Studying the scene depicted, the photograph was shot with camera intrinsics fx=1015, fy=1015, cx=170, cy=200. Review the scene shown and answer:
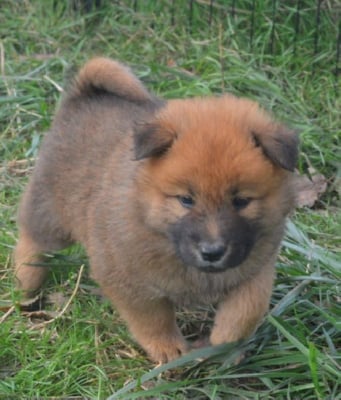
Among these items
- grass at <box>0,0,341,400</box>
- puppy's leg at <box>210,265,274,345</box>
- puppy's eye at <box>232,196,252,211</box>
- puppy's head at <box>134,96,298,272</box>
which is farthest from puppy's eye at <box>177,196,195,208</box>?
grass at <box>0,0,341,400</box>

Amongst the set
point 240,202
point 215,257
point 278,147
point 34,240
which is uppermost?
point 278,147

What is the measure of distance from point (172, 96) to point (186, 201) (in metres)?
2.92

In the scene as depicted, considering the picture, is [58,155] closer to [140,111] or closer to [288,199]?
[140,111]

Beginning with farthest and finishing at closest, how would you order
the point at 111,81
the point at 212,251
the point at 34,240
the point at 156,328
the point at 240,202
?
1. the point at 34,240
2. the point at 111,81
3. the point at 156,328
4. the point at 240,202
5. the point at 212,251

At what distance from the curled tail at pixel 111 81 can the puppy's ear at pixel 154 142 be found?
36.6 inches

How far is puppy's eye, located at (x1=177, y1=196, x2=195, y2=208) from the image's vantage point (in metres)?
3.69

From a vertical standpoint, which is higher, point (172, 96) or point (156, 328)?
point (156, 328)

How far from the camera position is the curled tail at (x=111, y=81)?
15.6 ft

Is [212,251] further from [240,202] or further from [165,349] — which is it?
[165,349]

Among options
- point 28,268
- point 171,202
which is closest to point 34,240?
point 28,268

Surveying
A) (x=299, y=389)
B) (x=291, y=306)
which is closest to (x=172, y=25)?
(x=291, y=306)

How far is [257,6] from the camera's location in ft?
24.3

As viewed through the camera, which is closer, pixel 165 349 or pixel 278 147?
pixel 278 147

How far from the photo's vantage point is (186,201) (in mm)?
3715
